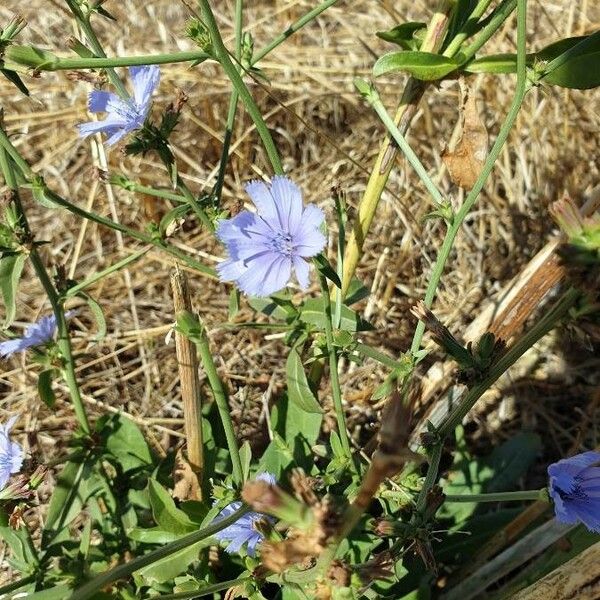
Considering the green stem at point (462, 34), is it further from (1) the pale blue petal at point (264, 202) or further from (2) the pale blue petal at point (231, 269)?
(2) the pale blue petal at point (231, 269)

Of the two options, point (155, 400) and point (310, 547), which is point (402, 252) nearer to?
point (155, 400)

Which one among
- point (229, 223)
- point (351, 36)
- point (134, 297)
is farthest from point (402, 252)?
point (229, 223)

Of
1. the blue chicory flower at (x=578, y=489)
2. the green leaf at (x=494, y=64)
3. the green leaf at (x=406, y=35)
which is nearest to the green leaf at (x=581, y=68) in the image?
the green leaf at (x=494, y=64)

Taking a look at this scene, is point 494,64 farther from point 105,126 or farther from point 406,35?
point 105,126

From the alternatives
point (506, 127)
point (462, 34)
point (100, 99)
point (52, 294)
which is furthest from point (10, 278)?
point (462, 34)

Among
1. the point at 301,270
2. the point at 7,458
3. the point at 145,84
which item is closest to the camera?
the point at 301,270

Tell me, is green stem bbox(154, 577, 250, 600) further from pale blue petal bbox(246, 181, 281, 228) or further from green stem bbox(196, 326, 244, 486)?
pale blue petal bbox(246, 181, 281, 228)
